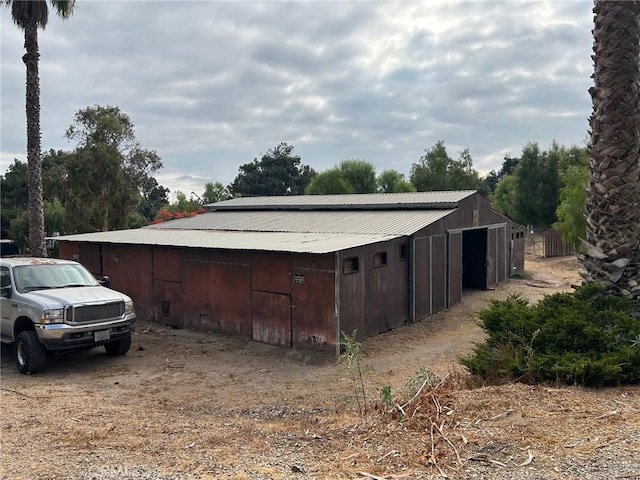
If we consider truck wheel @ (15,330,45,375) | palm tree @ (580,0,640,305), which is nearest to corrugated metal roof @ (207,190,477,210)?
palm tree @ (580,0,640,305)

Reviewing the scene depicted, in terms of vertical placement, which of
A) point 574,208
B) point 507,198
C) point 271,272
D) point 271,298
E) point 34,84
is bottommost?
point 271,298

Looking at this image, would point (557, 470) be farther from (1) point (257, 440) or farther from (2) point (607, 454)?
(1) point (257, 440)

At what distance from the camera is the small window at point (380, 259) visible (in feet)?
39.3

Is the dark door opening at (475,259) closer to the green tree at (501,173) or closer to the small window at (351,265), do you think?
the small window at (351,265)

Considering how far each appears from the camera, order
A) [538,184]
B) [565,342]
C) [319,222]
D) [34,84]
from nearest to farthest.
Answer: [565,342] < [34,84] < [319,222] < [538,184]

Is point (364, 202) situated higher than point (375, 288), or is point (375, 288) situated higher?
point (364, 202)

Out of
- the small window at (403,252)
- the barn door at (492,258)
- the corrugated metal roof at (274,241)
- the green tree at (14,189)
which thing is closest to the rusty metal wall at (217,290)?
the corrugated metal roof at (274,241)

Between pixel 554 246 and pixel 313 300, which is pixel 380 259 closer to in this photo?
pixel 313 300

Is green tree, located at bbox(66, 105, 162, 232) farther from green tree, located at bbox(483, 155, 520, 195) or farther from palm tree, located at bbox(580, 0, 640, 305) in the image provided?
green tree, located at bbox(483, 155, 520, 195)

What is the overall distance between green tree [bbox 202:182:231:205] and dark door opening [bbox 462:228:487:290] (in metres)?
31.7

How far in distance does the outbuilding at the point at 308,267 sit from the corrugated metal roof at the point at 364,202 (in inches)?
2.5

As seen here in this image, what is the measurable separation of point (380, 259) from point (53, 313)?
22.7ft

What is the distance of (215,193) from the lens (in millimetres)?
49656

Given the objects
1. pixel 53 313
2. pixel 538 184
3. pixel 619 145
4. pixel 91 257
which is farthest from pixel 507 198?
pixel 53 313
